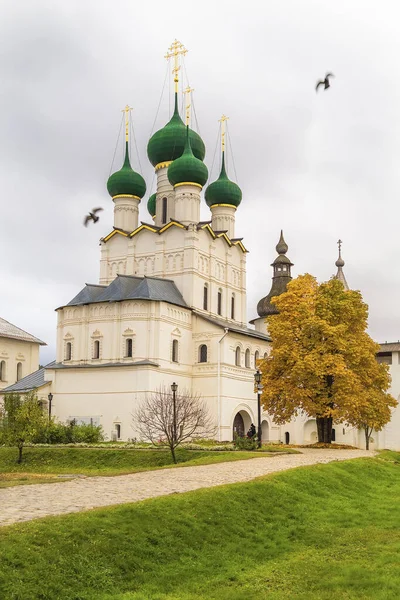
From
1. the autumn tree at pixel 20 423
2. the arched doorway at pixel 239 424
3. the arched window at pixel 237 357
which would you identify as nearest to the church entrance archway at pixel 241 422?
the arched doorway at pixel 239 424

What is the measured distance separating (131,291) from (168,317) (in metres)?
2.65

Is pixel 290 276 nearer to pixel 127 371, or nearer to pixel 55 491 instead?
pixel 127 371

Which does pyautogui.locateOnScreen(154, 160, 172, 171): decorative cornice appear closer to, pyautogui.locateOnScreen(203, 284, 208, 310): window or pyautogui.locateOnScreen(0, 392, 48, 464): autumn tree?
pyautogui.locateOnScreen(203, 284, 208, 310): window

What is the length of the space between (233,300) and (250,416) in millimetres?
8498

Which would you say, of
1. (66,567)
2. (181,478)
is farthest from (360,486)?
(66,567)

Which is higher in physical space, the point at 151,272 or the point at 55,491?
the point at 151,272

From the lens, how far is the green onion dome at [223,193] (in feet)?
161

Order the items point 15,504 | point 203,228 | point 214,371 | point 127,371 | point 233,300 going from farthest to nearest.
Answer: point 233,300, point 203,228, point 214,371, point 127,371, point 15,504

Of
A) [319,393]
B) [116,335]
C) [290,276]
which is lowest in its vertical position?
[319,393]

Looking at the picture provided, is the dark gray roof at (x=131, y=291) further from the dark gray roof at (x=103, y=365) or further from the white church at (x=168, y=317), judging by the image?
the dark gray roof at (x=103, y=365)

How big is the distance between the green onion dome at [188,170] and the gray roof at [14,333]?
47.6 ft

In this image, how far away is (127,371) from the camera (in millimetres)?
37969

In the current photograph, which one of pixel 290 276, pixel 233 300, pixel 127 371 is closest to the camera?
pixel 127 371

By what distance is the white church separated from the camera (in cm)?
3862
